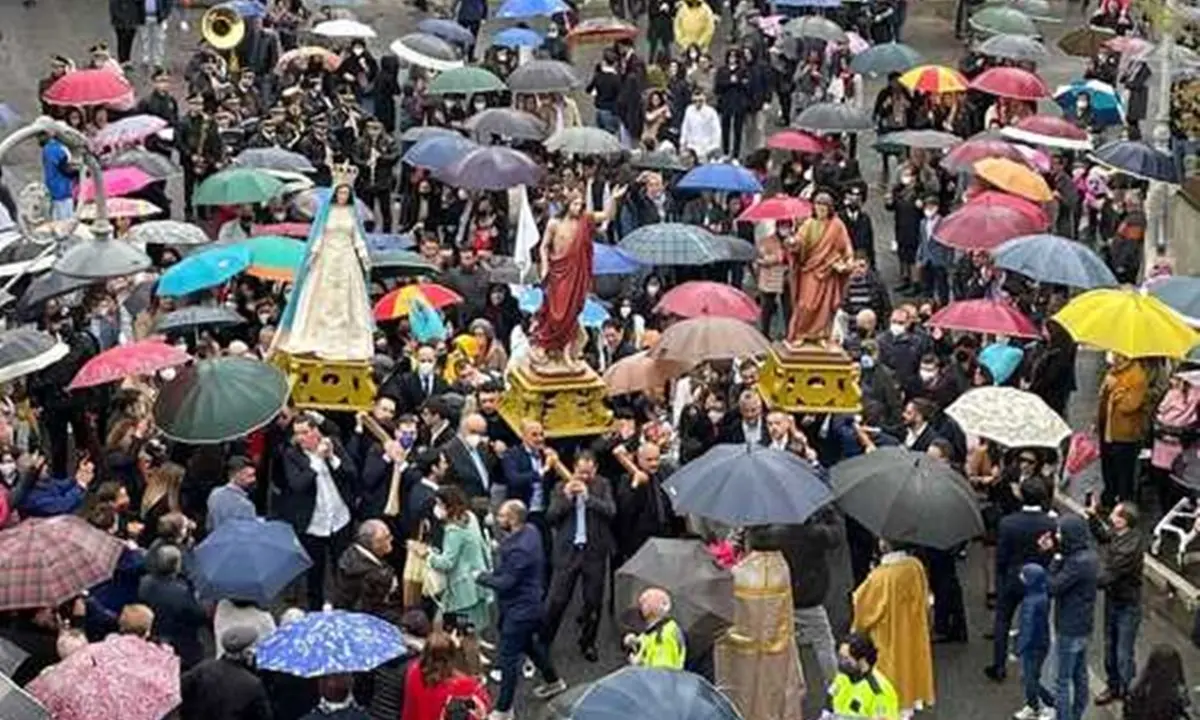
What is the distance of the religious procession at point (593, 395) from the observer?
11898 mm

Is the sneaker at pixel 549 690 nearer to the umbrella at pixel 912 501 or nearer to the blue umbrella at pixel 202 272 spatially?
the umbrella at pixel 912 501

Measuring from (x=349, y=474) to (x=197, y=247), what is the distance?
4960 millimetres

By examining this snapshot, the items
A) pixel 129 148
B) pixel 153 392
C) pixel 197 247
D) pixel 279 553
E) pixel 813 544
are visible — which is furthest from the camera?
pixel 129 148

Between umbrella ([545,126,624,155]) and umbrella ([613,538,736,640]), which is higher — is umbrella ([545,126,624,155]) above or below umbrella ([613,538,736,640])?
below

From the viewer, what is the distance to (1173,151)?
2127cm

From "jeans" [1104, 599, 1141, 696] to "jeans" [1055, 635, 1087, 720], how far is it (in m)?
0.49

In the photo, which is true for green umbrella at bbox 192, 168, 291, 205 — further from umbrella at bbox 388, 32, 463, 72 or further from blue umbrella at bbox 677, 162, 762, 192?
umbrella at bbox 388, 32, 463, 72

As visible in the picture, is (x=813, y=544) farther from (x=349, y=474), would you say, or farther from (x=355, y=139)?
(x=355, y=139)

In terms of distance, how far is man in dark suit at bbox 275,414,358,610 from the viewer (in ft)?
45.5

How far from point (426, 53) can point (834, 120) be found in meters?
5.44

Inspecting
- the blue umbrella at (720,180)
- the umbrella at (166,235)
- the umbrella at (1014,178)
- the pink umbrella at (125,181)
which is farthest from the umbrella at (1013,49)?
the umbrella at (166,235)

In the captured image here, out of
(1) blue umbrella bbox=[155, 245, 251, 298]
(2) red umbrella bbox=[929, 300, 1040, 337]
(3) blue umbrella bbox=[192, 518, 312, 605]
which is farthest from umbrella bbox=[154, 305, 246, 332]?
(2) red umbrella bbox=[929, 300, 1040, 337]

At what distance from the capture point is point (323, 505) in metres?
13.9

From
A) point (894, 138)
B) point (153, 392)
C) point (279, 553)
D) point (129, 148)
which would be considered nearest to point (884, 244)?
point (894, 138)
